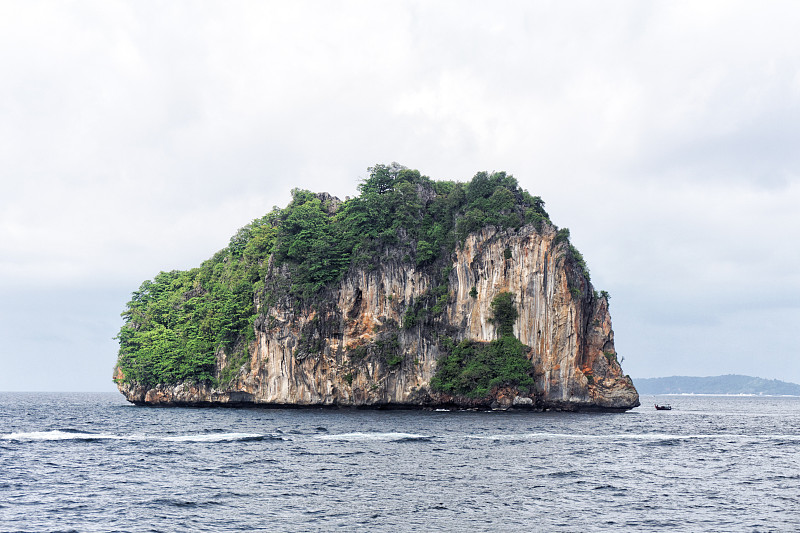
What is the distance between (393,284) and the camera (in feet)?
271

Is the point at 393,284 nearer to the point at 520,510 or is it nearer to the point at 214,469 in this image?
the point at 214,469

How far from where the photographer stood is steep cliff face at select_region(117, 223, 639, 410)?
7644 cm

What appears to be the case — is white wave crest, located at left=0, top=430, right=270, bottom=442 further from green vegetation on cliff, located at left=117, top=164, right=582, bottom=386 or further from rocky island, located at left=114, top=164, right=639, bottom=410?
green vegetation on cliff, located at left=117, top=164, right=582, bottom=386

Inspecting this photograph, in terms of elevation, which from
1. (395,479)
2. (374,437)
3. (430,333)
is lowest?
(395,479)

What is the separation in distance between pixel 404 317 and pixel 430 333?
12.1 ft

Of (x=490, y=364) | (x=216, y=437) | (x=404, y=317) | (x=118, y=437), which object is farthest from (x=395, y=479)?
(x=404, y=317)

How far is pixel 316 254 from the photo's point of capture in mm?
84000

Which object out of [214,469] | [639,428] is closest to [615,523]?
[214,469]

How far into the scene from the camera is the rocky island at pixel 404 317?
76562 mm

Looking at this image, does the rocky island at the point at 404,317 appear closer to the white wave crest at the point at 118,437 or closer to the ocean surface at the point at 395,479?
the ocean surface at the point at 395,479

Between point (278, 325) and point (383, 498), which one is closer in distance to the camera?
point (383, 498)

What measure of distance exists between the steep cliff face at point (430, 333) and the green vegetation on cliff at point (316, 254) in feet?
4.40

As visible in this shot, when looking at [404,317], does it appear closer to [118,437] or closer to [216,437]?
[216,437]

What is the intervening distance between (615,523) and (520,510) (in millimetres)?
3610
